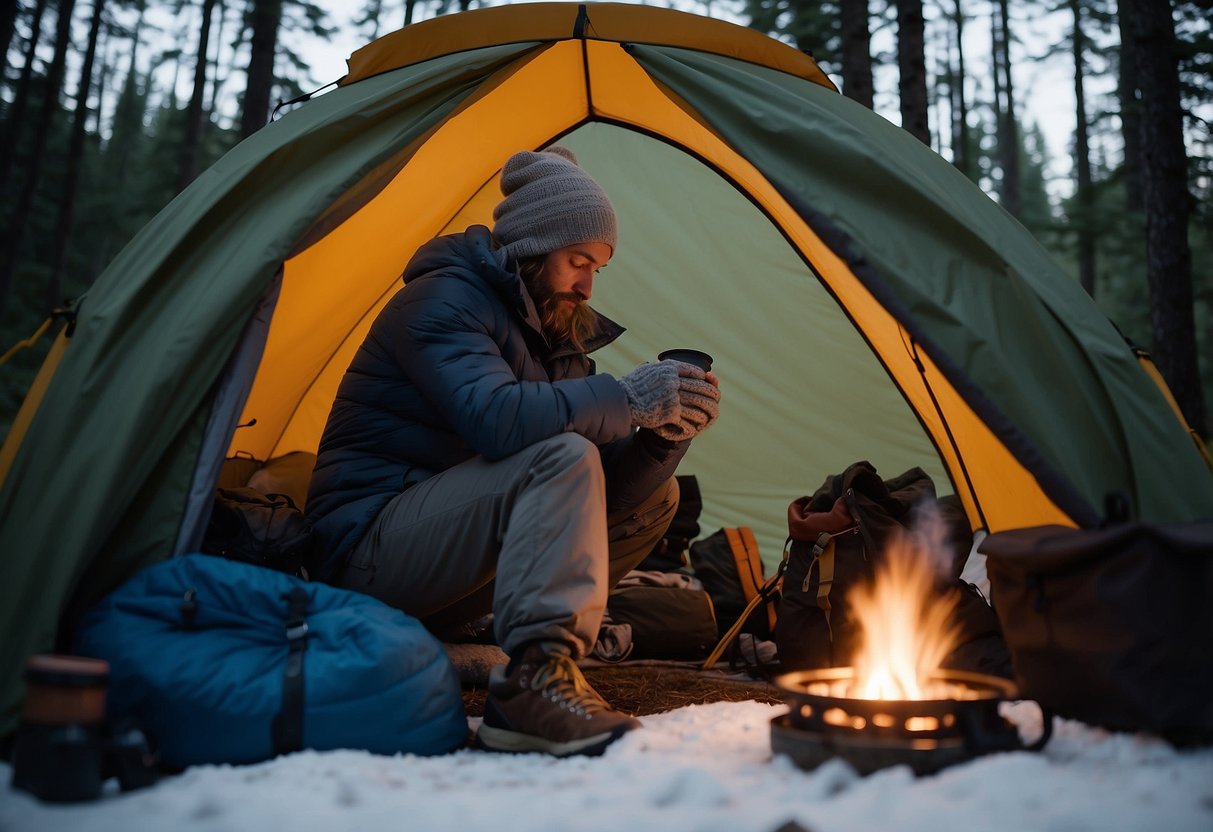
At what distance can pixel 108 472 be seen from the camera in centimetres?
177

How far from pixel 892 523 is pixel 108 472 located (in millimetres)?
2055

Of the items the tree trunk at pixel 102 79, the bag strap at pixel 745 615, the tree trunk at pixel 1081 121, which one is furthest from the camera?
the tree trunk at pixel 102 79

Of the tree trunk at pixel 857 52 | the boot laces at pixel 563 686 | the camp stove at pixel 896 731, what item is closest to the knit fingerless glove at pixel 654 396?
the boot laces at pixel 563 686

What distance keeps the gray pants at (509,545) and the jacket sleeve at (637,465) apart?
364 millimetres

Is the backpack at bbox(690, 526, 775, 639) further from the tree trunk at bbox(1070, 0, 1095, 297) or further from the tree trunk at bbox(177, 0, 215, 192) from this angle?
the tree trunk at bbox(1070, 0, 1095, 297)

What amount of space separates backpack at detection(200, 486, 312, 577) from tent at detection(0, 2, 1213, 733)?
0.57 feet

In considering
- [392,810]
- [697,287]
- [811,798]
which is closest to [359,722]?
[392,810]

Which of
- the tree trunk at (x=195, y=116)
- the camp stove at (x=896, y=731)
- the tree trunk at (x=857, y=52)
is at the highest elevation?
the tree trunk at (x=195, y=116)

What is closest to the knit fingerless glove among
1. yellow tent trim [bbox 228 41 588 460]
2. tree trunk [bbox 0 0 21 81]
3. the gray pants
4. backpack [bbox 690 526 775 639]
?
the gray pants

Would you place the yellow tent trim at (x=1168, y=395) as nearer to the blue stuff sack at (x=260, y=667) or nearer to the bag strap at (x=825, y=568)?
the bag strap at (x=825, y=568)

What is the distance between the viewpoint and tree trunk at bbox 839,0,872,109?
5833mm

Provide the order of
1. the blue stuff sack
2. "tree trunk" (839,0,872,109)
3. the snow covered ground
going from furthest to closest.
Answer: "tree trunk" (839,0,872,109), the blue stuff sack, the snow covered ground

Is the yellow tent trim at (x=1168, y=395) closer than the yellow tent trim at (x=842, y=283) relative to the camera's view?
Yes

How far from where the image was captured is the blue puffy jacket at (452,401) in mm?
1981
